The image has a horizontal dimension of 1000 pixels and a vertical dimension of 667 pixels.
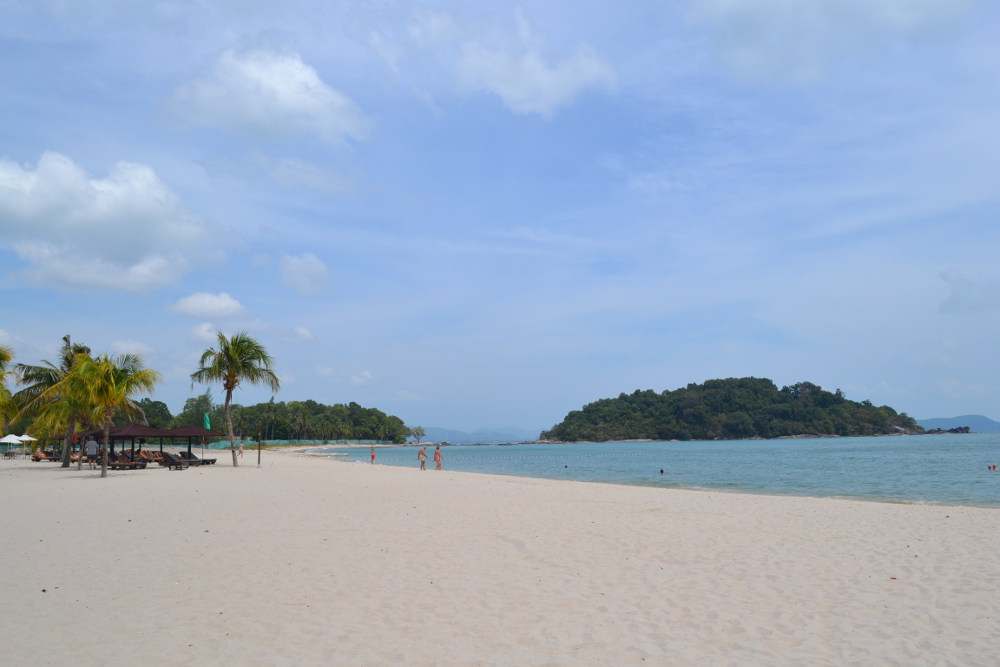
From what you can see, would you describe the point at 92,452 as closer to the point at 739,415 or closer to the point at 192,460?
the point at 192,460

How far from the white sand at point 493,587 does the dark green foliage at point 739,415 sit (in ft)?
493

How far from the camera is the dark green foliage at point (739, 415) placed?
15150cm

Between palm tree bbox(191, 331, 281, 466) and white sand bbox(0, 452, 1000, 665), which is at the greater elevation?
palm tree bbox(191, 331, 281, 466)

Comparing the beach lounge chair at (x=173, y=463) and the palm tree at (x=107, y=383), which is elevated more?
the palm tree at (x=107, y=383)

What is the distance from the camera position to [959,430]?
619 feet

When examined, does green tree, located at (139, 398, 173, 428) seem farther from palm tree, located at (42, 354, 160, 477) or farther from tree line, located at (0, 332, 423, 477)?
palm tree, located at (42, 354, 160, 477)

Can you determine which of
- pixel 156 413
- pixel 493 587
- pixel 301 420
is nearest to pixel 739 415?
pixel 301 420

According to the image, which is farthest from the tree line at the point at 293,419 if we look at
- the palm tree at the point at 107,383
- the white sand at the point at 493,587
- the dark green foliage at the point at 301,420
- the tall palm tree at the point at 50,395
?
the white sand at the point at 493,587

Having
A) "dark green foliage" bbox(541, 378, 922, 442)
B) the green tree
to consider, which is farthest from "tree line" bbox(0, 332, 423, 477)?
"dark green foliage" bbox(541, 378, 922, 442)

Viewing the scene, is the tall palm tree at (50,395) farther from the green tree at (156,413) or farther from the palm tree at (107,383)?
the green tree at (156,413)

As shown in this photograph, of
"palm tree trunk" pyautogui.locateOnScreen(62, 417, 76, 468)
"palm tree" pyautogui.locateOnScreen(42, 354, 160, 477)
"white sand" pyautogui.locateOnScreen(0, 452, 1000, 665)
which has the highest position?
"palm tree" pyautogui.locateOnScreen(42, 354, 160, 477)

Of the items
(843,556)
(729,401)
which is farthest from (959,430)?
(843,556)

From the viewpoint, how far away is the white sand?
5273mm

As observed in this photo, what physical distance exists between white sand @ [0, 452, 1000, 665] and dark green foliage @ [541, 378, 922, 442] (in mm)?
150193
